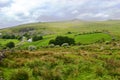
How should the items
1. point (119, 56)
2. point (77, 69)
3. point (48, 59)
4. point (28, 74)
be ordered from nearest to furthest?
point (28, 74)
point (77, 69)
point (48, 59)
point (119, 56)

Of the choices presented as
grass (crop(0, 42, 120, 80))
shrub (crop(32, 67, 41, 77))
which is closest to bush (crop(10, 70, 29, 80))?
grass (crop(0, 42, 120, 80))

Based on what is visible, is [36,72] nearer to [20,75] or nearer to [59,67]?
[20,75]

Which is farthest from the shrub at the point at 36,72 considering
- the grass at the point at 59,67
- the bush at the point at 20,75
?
the bush at the point at 20,75

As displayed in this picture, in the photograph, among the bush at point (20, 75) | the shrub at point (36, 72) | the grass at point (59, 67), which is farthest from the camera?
the shrub at point (36, 72)

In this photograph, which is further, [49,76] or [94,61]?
[94,61]

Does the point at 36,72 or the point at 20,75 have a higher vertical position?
the point at 20,75

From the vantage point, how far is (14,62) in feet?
62.9

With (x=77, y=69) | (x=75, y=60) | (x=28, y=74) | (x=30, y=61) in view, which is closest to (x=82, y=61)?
(x=75, y=60)

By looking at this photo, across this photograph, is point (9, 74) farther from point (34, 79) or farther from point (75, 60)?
point (75, 60)

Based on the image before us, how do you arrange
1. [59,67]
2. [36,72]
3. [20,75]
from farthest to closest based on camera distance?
[59,67] < [36,72] < [20,75]

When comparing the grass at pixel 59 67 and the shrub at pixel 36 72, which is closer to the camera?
the grass at pixel 59 67

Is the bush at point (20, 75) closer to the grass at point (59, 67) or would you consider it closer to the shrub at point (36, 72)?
the grass at point (59, 67)

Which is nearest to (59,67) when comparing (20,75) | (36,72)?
(36,72)

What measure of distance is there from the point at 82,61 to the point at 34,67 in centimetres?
410
